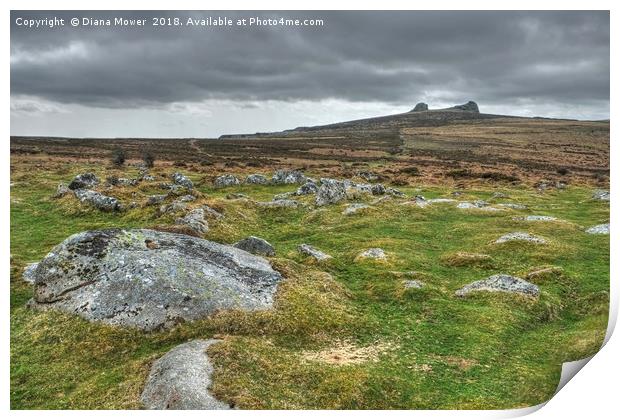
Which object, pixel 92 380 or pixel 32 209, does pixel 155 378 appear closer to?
pixel 92 380

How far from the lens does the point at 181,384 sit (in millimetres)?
14398

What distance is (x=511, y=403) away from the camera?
1627cm

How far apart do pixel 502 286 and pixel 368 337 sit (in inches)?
357

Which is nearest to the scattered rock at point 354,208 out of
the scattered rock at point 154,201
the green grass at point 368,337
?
the green grass at point 368,337

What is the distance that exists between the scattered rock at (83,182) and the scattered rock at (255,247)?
30623mm

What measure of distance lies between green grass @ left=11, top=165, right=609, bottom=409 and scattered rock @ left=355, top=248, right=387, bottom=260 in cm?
58

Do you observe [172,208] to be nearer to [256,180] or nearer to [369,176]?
[256,180]

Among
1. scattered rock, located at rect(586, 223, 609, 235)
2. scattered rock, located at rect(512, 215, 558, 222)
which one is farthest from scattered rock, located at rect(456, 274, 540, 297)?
scattered rock, located at rect(512, 215, 558, 222)

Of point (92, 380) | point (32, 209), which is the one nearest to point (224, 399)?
point (92, 380)

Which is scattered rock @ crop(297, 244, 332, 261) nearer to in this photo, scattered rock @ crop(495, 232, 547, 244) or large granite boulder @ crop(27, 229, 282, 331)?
large granite boulder @ crop(27, 229, 282, 331)

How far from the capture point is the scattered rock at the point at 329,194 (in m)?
50.3

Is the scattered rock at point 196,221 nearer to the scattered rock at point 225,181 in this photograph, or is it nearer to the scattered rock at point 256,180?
the scattered rock at point 225,181

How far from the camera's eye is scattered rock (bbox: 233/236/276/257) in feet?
93.3
